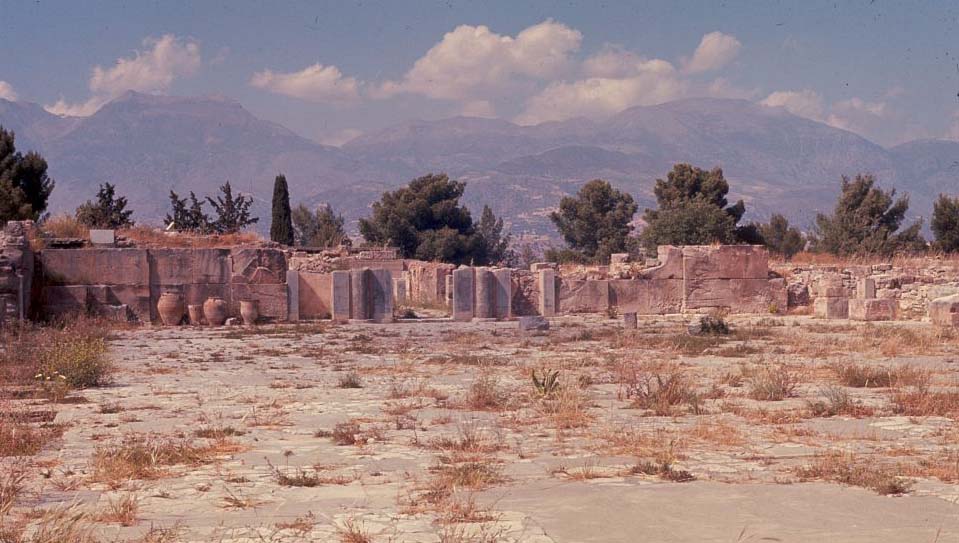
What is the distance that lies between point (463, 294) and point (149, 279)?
8.08m

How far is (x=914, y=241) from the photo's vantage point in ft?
158

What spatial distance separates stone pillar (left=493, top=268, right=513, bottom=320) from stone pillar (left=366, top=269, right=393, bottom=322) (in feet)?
9.51

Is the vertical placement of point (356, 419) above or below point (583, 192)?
below

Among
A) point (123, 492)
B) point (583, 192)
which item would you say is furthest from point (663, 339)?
point (583, 192)

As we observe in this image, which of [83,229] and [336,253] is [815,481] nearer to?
[83,229]

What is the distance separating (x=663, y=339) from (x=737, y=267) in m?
10.4

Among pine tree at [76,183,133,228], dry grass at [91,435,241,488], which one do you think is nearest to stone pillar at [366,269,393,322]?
pine tree at [76,183,133,228]

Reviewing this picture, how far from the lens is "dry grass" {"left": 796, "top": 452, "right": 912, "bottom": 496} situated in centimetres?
623

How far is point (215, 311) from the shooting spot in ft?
77.0

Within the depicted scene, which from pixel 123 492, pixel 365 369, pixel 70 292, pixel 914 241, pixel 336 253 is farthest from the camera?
pixel 914 241

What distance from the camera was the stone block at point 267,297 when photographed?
24.4m

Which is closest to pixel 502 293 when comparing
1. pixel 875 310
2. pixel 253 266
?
pixel 253 266

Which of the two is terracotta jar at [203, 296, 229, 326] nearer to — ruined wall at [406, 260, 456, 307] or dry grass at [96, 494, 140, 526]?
ruined wall at [406, 260, 456, 307]

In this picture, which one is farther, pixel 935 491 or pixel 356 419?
pixel 356 419
